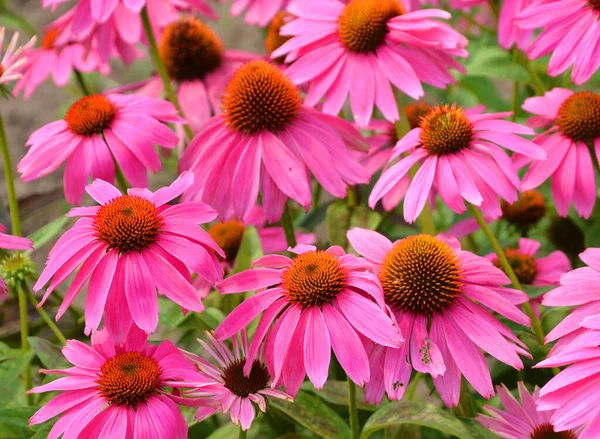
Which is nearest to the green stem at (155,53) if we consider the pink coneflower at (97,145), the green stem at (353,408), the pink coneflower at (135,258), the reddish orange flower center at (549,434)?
the pink coneflower at (97,145)

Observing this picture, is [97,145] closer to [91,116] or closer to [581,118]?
[91,116]

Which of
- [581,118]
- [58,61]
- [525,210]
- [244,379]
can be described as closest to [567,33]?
[581,118]

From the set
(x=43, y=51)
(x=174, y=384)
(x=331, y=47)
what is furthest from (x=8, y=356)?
(x=43, y=51)

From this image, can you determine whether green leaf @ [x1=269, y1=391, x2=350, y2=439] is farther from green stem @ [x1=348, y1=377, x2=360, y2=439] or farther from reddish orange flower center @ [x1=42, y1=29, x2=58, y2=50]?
reddish orange flower center @ [x1=42, y1=29, x2=58, y2=50]

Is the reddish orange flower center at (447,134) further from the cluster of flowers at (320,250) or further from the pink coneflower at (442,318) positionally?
the pink coneflower at (442,318)

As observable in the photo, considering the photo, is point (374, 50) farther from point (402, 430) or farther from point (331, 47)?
point (402, 430)

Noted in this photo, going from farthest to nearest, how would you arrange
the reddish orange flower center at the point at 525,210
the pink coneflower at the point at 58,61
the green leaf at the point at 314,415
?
the pink coneflower at the point at 58,61 → the reddish orange flower center at the point at 525,210 → the green leaf at the point at 314,415
